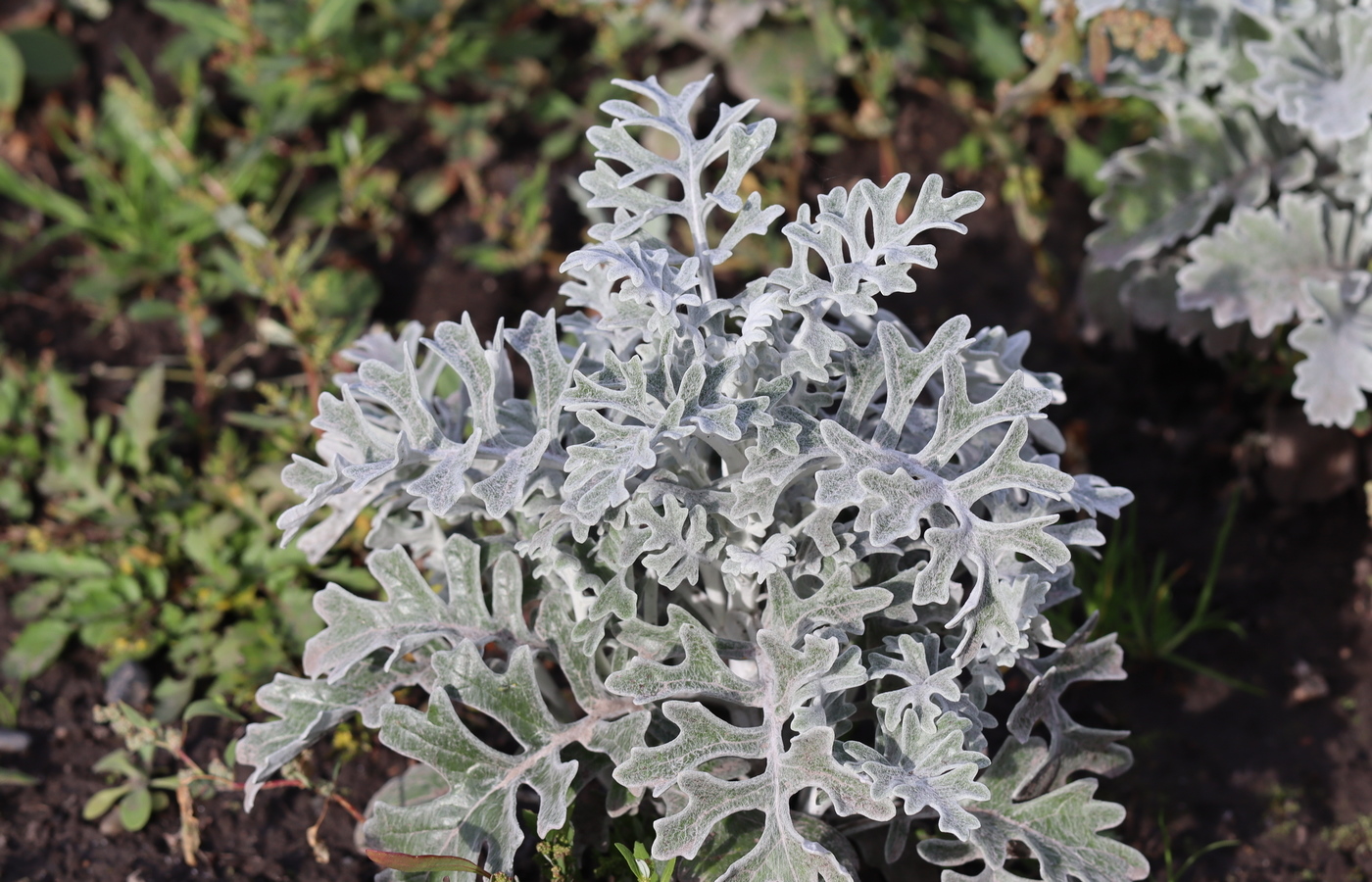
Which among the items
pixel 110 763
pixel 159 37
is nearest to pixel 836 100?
pixel 159 37

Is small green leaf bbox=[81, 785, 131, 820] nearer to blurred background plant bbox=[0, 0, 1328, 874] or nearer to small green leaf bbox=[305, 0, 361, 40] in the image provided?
blurred background plant bbox=[0, 0, 1328, 874]

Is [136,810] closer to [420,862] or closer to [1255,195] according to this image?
[420,862]

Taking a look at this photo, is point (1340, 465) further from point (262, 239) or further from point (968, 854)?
point (262, 239)

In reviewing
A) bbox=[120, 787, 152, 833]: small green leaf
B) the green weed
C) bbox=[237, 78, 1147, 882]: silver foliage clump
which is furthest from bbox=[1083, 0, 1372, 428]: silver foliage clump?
bbox=[120, 787, 152, 833]: small green leaf

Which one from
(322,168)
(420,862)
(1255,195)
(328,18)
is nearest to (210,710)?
(420,862)

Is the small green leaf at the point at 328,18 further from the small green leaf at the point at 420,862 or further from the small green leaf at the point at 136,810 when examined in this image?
the small green leaf at the point at 420,862

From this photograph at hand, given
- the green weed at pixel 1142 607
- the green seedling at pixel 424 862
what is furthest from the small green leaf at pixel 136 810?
the green weed at pixel 1142 607

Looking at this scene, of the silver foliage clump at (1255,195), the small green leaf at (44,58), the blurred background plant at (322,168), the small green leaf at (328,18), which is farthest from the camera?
the small green leaf at (44,58)
